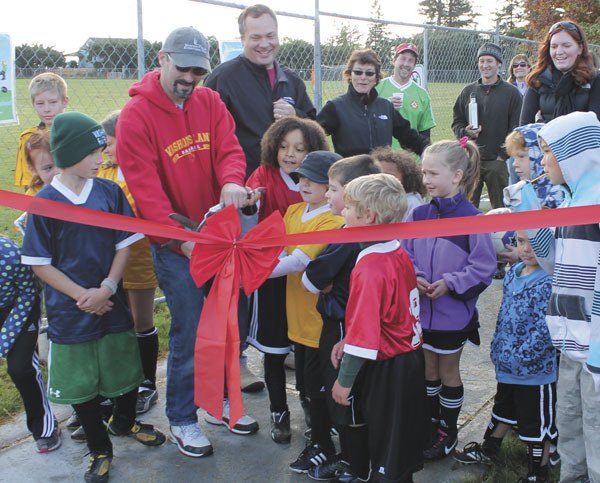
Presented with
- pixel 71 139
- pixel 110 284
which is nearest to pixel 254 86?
pixel 71 139

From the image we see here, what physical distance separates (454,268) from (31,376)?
2.30 meters

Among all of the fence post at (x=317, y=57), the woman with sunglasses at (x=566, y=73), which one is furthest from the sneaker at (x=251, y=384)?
the woman with sunglasses at (x=566, y=73)

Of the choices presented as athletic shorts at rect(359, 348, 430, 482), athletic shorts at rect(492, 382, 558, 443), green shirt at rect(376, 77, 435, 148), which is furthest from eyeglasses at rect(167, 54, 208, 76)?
green shirt at rect(376, 77, 435, 148)

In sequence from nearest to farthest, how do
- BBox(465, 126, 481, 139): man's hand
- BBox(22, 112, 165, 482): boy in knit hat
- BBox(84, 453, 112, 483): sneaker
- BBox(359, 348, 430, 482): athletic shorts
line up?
BBox(359, 348, 430, 482): athletic shorts, BBox(22, 112, 165, 482): boy in knit hat, BBox(84, 453, 112, 483): sneaker, BBox(465, 126, 481, 139): man's hand

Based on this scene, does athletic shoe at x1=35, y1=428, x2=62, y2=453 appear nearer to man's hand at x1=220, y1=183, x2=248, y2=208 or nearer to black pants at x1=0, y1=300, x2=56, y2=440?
black pants at x1=0, y1=300, x2=56, y2=440

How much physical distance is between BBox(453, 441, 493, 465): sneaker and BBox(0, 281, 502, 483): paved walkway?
→ 0.03 metres

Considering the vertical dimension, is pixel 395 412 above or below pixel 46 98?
below

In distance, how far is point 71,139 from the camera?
11.0ft

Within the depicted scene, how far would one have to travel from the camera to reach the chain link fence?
17.0ft

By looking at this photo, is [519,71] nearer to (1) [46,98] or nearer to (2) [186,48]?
(1) [46,98]

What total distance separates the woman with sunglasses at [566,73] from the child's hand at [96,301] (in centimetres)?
421

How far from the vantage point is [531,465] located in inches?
130

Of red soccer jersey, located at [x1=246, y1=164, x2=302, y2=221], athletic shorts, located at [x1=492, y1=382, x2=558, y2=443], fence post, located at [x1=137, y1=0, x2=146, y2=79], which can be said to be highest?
fence post, located at [x1=137, y1=0, x2=146, y2=79]

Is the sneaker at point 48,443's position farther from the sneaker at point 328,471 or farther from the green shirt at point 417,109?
the green shirt at point 417,109
